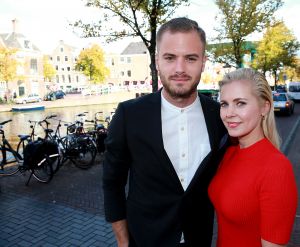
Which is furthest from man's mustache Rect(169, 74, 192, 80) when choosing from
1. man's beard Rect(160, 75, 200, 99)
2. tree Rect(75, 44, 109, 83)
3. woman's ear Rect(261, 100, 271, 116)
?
tree Rect(75, 44, 109, 83)

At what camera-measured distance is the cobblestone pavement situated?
4.32 metres

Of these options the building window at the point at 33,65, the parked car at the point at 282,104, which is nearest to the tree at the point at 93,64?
the building window at the point at 33,65

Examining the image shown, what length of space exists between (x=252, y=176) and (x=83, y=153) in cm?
694

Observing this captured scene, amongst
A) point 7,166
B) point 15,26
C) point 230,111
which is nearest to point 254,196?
point 230,111

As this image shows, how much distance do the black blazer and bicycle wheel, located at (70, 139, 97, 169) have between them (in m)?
6.11

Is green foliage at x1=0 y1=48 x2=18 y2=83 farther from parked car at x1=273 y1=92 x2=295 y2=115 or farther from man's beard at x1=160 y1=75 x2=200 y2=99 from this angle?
man's beard at x1=160 y1=75 x2=200 y2=99

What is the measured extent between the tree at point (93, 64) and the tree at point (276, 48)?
2628cm

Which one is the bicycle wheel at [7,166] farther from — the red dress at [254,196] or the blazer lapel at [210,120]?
the red dress at [254,196]

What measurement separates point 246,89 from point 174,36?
1.83 feet

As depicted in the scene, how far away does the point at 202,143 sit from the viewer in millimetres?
1972

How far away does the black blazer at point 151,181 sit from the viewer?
1.87 meters

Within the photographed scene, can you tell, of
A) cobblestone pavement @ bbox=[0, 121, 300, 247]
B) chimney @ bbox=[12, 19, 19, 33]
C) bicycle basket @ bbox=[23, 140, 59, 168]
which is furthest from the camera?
chimney @ bbox=[12, 19, 19, 33]

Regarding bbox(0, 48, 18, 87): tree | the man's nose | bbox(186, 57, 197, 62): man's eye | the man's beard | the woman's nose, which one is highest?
bbox(0, 48, 18, 87): tree

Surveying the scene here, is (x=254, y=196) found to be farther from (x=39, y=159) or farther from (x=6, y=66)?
(x=6, y=66)
